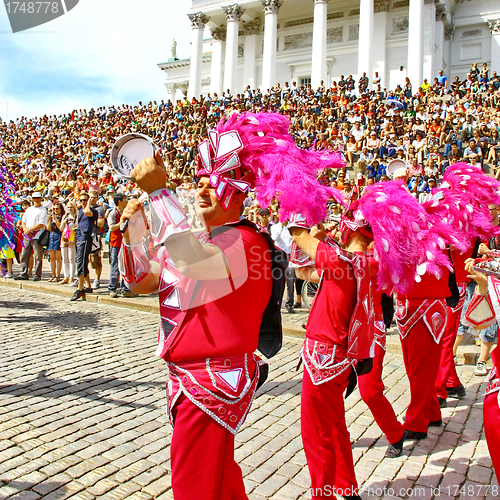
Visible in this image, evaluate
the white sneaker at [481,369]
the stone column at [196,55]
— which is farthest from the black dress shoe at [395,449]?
the stone column at [196,55]

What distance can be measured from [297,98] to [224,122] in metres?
21.8

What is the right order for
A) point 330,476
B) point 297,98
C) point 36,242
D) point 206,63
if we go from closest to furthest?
1. point 330,476
2. point 36,242
3. point 297,98
4. point 206,63

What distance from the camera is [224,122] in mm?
2246

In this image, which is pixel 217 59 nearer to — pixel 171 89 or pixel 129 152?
pixel 171 89

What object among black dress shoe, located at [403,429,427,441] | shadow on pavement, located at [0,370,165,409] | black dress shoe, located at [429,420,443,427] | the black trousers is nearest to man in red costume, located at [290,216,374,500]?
black dress shoe, located at [403,429,427,441]

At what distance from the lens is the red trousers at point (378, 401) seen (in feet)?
11.1

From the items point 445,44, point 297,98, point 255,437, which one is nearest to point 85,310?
point 255,437

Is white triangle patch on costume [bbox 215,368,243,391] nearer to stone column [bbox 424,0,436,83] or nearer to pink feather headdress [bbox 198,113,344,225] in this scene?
pink feather headdress [bbox 198,113,344,225]

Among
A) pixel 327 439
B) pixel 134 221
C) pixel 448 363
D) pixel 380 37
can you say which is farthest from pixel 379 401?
pixel 380 37

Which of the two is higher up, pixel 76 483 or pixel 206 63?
pixel 206 63

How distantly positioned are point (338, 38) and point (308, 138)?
26521mm

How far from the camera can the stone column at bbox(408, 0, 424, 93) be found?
1199 inches

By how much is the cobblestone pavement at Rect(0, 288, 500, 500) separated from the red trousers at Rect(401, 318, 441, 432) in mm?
214

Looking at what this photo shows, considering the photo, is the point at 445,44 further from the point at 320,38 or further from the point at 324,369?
the point at 324,369
